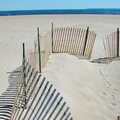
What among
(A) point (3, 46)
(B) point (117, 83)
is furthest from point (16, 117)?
(A) point (3, 46)

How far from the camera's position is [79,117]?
536 centimetres

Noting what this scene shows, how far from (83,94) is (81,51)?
5223mm

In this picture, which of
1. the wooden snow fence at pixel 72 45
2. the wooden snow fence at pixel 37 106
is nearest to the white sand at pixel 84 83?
the wooden snow fence at pixel 37 106

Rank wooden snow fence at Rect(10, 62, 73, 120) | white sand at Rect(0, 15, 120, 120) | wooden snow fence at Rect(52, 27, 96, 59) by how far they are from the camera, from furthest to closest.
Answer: wooden snow fence at Rect(52, 27, 96, 59)
white sand at Rect(0, 15, 120, 120)
wooden snow fence at Rect(10, 62, 73, 120)

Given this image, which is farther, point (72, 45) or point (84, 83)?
point (72, 45)

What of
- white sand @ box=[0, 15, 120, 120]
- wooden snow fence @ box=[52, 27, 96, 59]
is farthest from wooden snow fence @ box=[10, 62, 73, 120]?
wooden snow fence @ box=[52, 27, 96, 59]

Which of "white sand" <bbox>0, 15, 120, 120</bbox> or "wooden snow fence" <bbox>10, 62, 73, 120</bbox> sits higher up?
"wooden snow fence" <bbox>10, 62, 73, 120</bbox>

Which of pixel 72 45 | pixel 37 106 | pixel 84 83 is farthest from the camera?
pixel 72 45

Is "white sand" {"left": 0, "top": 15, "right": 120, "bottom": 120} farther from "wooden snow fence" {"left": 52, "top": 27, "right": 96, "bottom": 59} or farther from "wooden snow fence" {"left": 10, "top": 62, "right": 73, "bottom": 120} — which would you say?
"wooden snow fence" {"left": 52, "top": 27, "right": 96, "bottom": 59}

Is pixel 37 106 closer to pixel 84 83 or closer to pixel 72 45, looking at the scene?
pixel 84 83

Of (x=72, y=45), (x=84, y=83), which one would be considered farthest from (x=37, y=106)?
(x=72, y=45)

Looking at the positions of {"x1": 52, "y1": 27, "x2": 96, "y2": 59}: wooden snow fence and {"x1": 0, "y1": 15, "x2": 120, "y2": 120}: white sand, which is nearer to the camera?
{"x1": 0, "y1": 15, "x2": 120, "y2": 120}: white sand

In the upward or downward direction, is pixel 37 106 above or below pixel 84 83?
above

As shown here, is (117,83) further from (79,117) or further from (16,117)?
(16,117)
